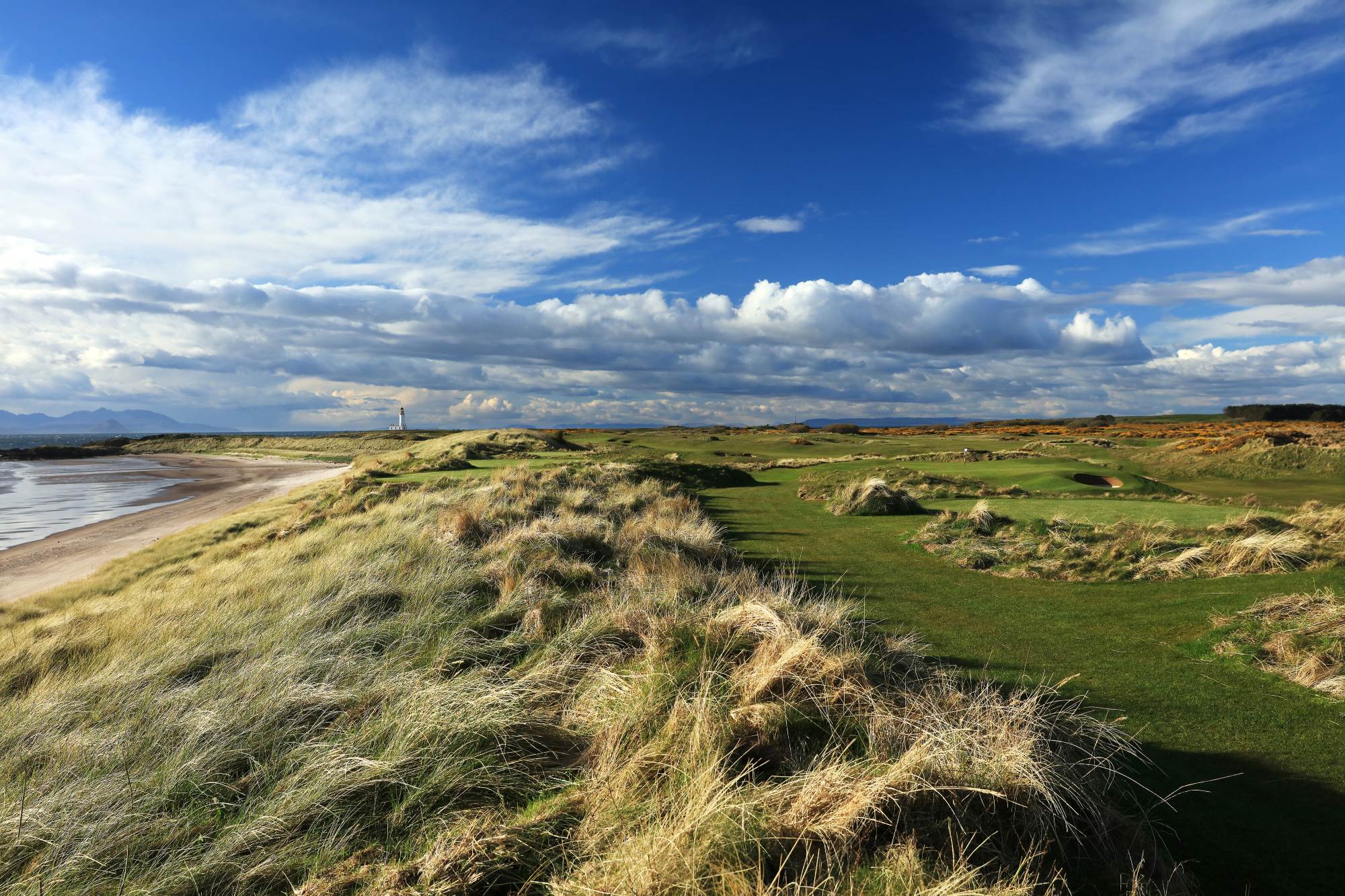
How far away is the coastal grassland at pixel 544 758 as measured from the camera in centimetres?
300

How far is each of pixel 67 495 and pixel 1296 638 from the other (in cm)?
4735

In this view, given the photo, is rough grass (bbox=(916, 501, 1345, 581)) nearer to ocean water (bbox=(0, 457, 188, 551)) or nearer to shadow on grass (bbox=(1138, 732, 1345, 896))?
shadow on grass (bbox=(1138, 732, 1345, 896))

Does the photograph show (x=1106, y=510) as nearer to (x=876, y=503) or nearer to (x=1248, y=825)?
(x=876, y=503)

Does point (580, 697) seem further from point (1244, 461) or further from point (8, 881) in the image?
point (1244, 461)

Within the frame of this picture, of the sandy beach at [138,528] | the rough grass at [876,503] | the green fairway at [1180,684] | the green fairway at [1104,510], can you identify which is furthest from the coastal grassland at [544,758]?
the sandy beach at [138,528]

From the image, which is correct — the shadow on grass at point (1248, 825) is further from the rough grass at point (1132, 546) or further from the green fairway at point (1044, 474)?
the green fairway at point (1044, 474)

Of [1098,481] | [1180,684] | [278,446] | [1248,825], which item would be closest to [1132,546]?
[1180,684]

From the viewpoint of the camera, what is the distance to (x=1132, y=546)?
31.1 feet

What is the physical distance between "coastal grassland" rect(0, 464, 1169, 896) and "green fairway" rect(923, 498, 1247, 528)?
828cm

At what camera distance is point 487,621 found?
672 cm

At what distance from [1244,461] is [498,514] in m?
27.2

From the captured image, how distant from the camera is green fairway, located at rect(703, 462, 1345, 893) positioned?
3.20m

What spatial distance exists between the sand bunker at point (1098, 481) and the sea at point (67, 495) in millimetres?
33371

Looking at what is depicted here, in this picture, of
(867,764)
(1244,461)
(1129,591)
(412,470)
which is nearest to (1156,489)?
(1244,461)
